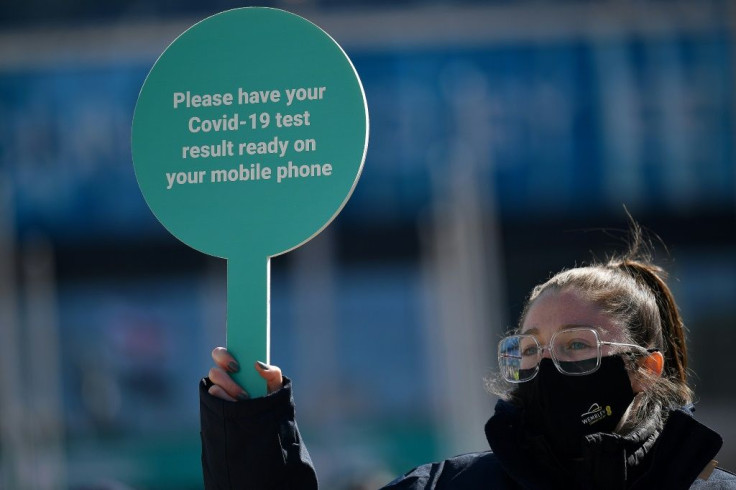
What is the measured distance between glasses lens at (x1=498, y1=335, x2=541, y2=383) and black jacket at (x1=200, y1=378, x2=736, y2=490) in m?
0.09

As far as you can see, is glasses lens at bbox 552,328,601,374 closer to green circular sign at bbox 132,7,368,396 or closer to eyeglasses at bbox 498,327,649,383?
eyeglasses at bbox 498,327,649,383

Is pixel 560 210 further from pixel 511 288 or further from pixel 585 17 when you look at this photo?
pixel 585 17

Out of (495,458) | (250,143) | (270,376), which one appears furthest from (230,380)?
(495,458)

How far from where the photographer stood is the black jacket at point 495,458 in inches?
86.0

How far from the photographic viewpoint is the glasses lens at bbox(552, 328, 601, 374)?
2541mm

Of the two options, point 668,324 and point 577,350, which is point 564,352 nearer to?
point 577,350

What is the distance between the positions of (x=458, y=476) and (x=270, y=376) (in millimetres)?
507

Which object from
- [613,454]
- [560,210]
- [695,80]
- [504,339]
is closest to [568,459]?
[613,454]

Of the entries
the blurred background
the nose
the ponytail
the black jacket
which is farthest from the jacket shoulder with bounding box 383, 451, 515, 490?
the blurred background

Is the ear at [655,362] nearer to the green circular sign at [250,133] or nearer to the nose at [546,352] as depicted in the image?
the nose at [546,352]

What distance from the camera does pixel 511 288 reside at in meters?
15.3

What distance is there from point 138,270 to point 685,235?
300 inches

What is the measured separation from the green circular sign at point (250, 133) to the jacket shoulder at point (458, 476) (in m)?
0.58

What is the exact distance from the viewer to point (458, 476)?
2.41 metres
